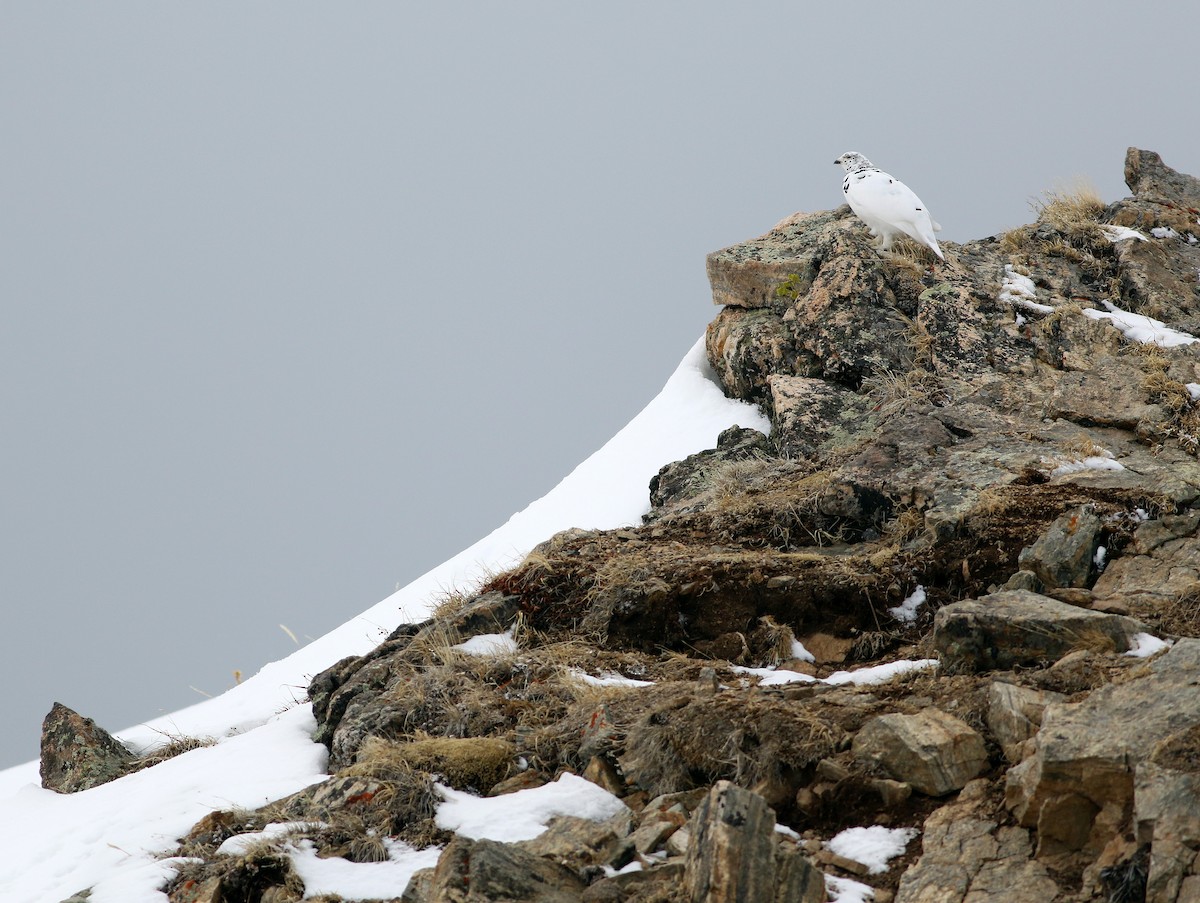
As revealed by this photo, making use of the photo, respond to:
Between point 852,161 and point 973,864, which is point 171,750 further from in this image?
point 852,161

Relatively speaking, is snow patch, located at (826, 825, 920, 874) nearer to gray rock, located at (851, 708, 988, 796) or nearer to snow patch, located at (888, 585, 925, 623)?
gray rock, located at (851, 708, 988, 796)

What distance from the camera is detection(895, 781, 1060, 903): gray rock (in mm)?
3453

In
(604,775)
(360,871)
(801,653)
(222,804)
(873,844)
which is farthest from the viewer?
(801,653)

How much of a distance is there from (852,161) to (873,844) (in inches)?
409

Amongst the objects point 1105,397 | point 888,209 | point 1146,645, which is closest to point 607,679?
point 1146,645

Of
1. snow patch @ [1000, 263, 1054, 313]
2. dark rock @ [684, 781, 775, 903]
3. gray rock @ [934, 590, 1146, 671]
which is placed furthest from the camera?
snow patch @ [1000, 263, 1054, 313]

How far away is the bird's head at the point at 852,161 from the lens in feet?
40.8

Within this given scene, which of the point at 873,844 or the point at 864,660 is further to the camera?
the point at 864,660

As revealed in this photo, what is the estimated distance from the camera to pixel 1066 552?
5.87 metres

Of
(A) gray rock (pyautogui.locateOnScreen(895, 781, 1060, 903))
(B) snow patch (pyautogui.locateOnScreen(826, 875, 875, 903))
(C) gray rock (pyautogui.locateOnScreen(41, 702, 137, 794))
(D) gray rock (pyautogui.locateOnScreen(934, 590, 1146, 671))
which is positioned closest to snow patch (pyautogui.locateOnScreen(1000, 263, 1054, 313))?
(D) gray rock (pyautogui.locateOnScreen(934, 590, 1146, 671))

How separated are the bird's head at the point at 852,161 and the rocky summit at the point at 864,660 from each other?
2144 millimetres

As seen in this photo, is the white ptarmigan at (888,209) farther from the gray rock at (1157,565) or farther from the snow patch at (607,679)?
the snow patch at (607,679)

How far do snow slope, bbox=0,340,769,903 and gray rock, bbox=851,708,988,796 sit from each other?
299 centimetres

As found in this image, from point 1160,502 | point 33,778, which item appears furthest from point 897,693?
point 33,778
